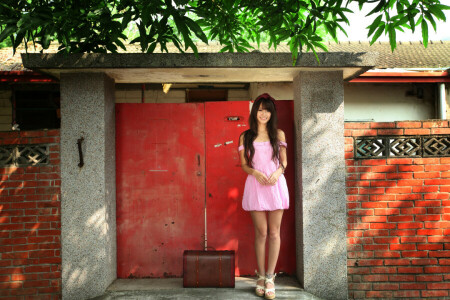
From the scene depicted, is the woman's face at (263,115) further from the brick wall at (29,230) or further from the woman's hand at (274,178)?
the brick wall at (29,230)

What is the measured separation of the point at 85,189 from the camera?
4156 mm

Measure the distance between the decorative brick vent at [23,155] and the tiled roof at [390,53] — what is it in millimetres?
4062

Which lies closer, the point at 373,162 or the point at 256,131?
the point at 256,131

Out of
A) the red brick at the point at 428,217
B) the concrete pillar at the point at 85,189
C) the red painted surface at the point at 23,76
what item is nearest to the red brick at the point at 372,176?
the red brick at the point at 428,217

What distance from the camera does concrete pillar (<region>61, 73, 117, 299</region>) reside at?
410 centimetres

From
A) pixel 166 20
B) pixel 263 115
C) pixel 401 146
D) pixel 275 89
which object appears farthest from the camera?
pixel 275 89

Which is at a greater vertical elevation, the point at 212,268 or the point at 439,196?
the point at 439,196

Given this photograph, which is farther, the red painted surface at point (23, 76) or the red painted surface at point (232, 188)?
the red painted surface at point (23, 76)

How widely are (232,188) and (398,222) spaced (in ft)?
6.34

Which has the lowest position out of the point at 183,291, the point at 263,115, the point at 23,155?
the point at 183,291

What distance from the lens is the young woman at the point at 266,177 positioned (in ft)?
13.1

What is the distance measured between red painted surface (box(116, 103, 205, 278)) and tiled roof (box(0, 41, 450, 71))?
4371mm

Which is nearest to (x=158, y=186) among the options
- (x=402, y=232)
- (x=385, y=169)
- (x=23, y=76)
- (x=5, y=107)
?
(x=385, y=169)

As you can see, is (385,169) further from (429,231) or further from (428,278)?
(428,278)
